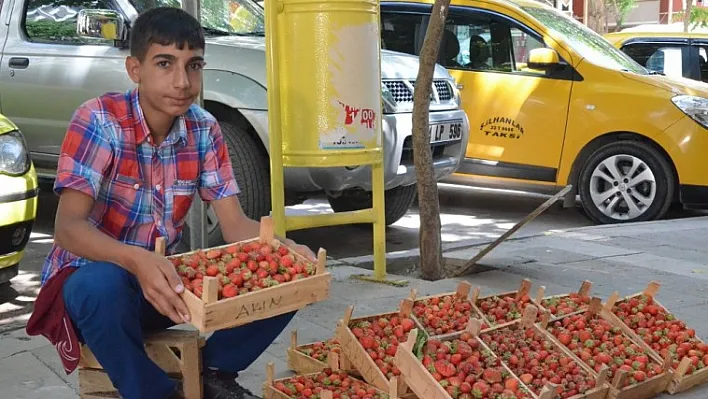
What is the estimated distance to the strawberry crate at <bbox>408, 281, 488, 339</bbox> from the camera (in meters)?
3.68

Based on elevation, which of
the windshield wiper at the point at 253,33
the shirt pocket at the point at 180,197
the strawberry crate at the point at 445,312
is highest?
the windshield wiper at the point at 253,33

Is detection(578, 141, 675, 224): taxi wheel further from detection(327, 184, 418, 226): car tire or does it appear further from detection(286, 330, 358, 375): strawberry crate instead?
detection(286, 330, 358, 375): strawberry crate

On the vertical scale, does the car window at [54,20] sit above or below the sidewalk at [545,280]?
above

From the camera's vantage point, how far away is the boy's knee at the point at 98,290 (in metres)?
2.66

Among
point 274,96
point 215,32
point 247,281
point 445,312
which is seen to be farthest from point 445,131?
point 247,281

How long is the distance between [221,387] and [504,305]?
4.91 ft

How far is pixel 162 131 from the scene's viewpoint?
9.90ft

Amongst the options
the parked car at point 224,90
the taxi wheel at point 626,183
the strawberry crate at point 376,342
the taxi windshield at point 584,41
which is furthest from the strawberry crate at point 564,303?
the taxi windshield at point 584,41

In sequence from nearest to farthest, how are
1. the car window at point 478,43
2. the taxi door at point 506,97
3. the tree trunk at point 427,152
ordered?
1. the tree trunk at point 427,152
2. the taxi door at point 506,97
3. the car window at point 478,43

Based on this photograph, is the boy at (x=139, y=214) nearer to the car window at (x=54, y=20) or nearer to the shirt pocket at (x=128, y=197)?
the shirt pocket at (x=128, y=197)

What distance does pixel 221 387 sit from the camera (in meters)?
3.05

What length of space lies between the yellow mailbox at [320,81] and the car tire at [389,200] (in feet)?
7.41

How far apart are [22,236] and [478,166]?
4.85 metres

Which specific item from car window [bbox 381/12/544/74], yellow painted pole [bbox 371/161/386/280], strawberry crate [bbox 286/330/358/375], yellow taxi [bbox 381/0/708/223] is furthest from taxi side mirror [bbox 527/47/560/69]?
strawberry crate [bbox 286/330/358/375]
